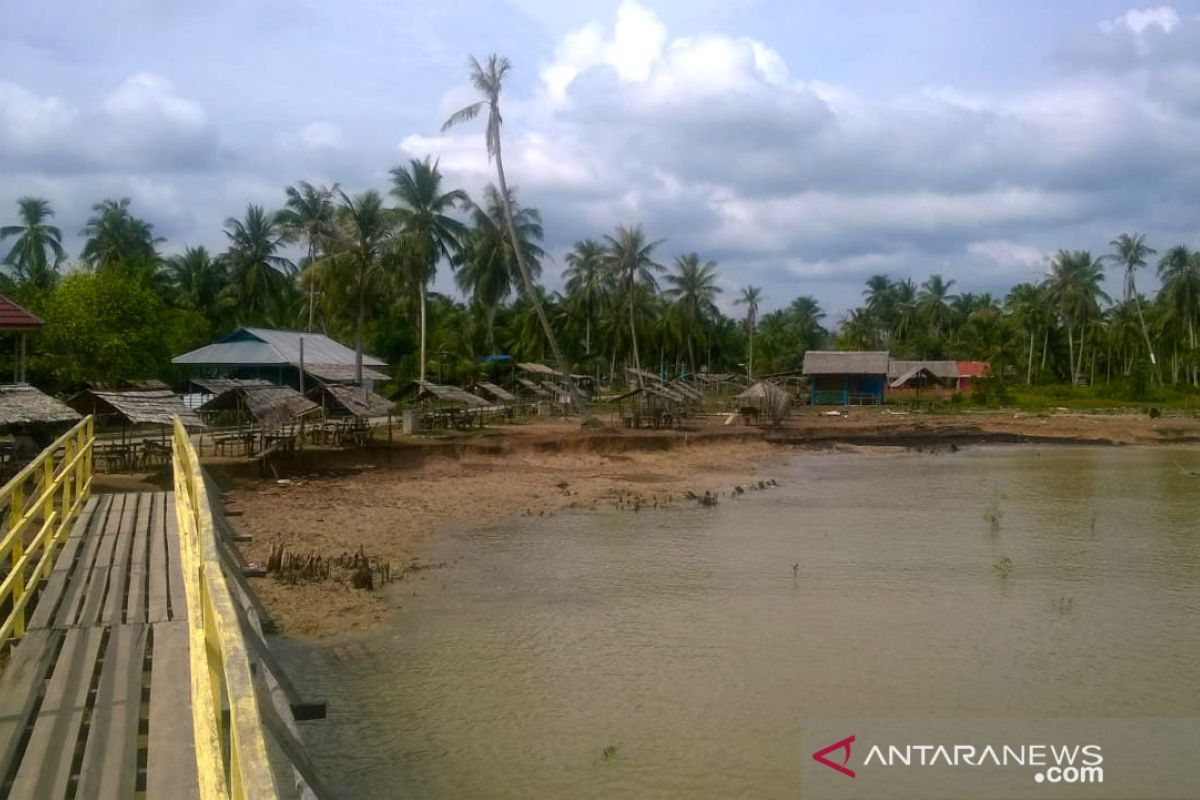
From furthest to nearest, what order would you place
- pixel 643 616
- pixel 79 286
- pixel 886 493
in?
pixel 79 286
pixel 886 493
pixel 643 616

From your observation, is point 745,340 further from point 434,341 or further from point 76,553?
point 76,553

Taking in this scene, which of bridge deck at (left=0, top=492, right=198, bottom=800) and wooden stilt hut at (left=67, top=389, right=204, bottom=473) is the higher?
wooden stilt hut at (left=67, top=389, right=204, bottom=473)

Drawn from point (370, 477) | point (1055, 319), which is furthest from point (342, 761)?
point (1055, 319)

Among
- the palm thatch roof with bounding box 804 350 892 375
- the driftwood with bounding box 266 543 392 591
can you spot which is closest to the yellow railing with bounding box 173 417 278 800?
the driftwood with bounding box 266 543 392 591

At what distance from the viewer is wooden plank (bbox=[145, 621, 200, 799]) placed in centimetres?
387

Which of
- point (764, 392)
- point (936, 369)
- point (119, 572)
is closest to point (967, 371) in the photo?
point (936, 369)

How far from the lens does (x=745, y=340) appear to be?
7700 cm

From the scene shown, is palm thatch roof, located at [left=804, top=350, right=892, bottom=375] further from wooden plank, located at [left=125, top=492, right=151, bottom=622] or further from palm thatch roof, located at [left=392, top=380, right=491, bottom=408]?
wooden plank, located at [left=125, top=492, right=151, bottom=622]

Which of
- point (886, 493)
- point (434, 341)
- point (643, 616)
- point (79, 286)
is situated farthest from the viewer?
point (434, 341)

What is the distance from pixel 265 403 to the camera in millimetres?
22922

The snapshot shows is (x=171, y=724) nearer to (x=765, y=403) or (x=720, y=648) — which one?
(x=720, y=648)

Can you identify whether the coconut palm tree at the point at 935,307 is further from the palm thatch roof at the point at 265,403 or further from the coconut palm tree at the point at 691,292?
the palm thatch roof at the point at 265,403

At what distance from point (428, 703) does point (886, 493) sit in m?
15.6

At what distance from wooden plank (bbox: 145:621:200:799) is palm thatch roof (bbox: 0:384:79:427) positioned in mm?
11306
